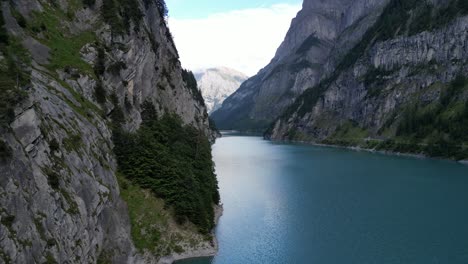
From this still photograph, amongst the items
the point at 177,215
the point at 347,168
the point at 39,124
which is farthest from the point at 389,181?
the point at 39,124

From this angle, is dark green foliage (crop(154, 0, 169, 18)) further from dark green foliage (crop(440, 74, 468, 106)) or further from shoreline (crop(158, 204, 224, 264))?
dark green foliage (crop(440, 74, 468, 106))

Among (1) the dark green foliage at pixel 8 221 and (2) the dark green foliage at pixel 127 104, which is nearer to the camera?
(1) the dark green foliage at pixel 8 221

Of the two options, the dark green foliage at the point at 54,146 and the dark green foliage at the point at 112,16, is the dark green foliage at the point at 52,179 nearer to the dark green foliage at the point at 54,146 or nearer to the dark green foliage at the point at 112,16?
the dark green foliage at the point at 54,146

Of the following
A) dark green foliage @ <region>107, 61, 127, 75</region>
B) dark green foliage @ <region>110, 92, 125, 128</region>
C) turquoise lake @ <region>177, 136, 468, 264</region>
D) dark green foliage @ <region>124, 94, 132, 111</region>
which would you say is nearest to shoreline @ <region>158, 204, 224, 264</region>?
turquoise lake @ <region>177, 136, 468, 264</region>

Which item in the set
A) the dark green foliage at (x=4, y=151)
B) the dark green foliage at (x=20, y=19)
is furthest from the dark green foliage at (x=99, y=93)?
the dark green foliage at (x=4, y=151)

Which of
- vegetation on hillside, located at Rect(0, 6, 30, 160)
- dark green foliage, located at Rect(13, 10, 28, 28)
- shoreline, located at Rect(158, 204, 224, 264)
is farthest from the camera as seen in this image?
dark green foliage, located at Rect(13, 10, 28, 28)
